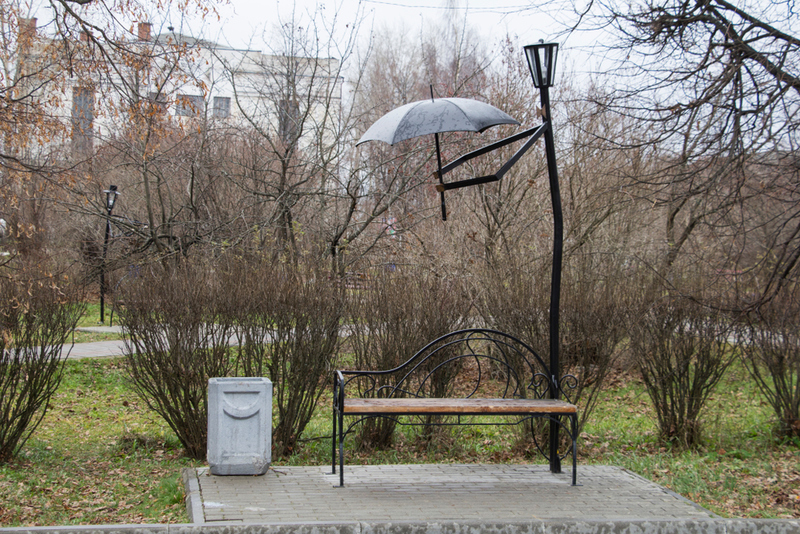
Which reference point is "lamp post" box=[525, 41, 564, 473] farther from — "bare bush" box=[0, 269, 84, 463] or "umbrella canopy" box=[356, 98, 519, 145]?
"bare bush" box=[0, 269, 84, 463]

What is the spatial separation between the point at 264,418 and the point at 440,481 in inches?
59.6

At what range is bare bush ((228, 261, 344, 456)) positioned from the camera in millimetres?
6547

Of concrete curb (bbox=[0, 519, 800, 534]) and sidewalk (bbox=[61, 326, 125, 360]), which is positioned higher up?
concrete curb (bbox=[0, 519, 800, 534])

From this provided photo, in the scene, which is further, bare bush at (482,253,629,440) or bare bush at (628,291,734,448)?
bare bush at (628,291,734,448)

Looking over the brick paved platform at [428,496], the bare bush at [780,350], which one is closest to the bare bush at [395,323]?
the brick paved platform at [428,496]

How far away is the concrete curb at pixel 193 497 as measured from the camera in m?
4.31

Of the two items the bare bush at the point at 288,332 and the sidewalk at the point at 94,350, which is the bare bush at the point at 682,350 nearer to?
the bare bush at the point at 288,332

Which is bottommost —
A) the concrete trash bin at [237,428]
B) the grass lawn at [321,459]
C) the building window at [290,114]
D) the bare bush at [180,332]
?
the grass lawn at [321,459]

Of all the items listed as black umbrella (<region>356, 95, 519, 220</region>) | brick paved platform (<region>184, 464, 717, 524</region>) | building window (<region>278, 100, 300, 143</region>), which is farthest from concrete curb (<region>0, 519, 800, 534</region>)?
building window (<region>278, 100, 300, 143</region>)

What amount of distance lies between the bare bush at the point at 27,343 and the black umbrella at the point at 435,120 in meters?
3.36

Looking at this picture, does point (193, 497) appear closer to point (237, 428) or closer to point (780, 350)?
point (237, 428)

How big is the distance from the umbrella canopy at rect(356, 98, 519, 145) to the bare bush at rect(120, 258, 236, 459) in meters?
2.19

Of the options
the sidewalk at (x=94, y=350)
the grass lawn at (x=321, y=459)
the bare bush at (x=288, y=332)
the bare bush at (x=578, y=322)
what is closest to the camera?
the grass lawn at (x=321, y=459)

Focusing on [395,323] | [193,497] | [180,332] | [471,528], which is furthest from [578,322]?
[193,497]
